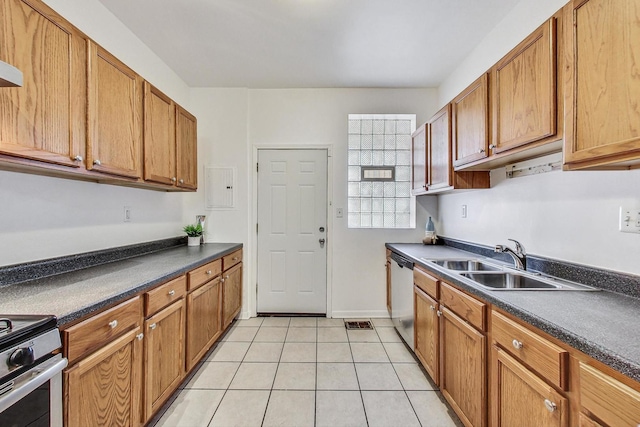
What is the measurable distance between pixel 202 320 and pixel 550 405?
6.97ft

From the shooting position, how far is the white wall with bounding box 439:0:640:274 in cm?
129

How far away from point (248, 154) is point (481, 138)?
2.35 m

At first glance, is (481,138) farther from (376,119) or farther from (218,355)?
(218,355)

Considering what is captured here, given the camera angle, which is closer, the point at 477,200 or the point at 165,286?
the point at 165,286

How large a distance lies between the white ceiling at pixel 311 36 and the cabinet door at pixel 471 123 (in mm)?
625

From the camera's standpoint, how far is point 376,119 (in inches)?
129

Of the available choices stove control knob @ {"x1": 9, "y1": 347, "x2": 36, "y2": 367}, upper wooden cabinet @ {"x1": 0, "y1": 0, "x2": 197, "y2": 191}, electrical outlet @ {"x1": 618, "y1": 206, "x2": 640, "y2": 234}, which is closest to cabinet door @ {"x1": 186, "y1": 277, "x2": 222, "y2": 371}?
upper wooden cabinet @ {"x1": 0, "y1": 0, "x2": 197, "y2": 191}

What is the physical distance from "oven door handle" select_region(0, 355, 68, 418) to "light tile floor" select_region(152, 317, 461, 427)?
39.4 inches

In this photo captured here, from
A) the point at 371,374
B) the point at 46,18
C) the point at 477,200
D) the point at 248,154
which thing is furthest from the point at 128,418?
the point at 477,200

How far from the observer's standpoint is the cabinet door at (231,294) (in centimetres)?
265

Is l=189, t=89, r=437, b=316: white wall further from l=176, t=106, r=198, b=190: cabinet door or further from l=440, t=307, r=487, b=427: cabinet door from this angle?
l=440, t=307, r=487, b=427: cabinet door

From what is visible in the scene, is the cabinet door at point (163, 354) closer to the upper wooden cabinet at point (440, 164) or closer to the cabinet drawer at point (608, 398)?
the cabinet drawer at point (608, 398)

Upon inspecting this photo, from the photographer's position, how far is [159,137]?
2.17 meters

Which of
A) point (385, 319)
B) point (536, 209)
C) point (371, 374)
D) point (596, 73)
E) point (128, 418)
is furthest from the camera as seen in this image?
point (385, 319)
